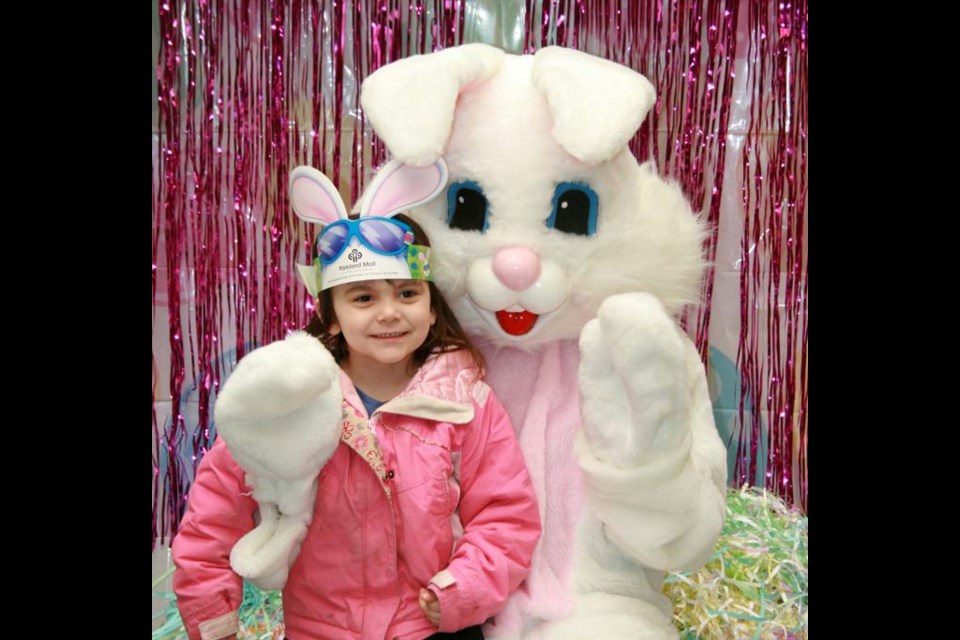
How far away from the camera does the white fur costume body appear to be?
1258 mm

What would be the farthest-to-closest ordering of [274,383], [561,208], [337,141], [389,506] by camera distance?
[337,141] < [561,208] < [389,506] < [274,383]

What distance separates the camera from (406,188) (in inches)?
53.9

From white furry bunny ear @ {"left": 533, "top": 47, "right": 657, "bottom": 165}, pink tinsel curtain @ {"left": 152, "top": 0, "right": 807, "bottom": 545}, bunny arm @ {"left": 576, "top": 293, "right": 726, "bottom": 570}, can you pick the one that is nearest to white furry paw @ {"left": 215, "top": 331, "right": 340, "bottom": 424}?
bunny arm @ {"left": 576, "top": 293, "right": 726, "bottom": 570}

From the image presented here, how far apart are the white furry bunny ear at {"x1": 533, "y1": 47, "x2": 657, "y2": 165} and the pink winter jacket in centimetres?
49

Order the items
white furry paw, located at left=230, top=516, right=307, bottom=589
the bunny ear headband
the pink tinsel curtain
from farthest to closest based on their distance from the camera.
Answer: the pink tinsel curtain < the bunny ear headband < white furry paw, located at left=230, top=516, right=307, bottom=589

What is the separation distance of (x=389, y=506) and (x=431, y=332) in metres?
0.34

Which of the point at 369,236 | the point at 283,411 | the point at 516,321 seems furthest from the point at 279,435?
the point at 516,321

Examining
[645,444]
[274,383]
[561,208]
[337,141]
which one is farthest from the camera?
[337,141]

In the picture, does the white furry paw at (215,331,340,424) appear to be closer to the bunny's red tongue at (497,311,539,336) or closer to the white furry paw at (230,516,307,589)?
the white furry paw at (230,516,307,589)

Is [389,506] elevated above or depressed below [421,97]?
below

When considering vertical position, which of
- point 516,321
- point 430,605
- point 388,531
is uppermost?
point 516,321

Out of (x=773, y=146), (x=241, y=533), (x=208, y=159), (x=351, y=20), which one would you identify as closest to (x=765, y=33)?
(x=773, y=146)

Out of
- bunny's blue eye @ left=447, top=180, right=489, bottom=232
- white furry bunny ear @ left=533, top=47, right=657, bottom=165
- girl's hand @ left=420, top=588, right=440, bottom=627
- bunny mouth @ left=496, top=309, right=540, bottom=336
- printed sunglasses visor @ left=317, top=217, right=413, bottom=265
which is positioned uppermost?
white furry bunny ear @ left=533, top=47, right=657, bottom=165

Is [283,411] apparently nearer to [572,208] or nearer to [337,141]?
[572,208]
